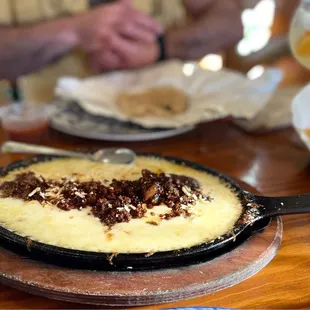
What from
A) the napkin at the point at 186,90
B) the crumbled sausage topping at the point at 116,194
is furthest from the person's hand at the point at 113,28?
the crumbled sausage topping at the point at 116,194

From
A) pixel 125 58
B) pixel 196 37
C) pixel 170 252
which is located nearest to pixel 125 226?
pixel 170 252

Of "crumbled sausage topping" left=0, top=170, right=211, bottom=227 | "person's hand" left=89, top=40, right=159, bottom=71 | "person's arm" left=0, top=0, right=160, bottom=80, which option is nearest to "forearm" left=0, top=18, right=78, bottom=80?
"person's arm" left=0, top=0, right=160, bottom=80

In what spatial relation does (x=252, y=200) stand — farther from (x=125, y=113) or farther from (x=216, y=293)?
(x=125, y=113)

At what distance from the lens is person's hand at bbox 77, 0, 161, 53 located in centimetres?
158

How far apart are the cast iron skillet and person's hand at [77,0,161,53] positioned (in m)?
1.00

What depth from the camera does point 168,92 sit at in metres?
1.37

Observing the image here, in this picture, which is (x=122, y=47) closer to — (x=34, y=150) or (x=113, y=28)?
(x=113, y=28)

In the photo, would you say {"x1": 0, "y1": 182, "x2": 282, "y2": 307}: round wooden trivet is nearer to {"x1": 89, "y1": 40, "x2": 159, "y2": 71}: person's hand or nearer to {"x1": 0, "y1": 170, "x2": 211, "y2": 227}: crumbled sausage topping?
{"x1": 0, "y1": 170, "x2": 211, "y2": 227}: crumbled sausage topping

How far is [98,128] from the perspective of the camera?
1.19m

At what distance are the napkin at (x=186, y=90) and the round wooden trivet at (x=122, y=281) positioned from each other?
0.60 metres

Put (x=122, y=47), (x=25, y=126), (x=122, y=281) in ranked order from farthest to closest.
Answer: (x=122, y=47), (x=25, y=126), (x=122, y=281)

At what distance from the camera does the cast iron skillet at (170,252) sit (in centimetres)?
60

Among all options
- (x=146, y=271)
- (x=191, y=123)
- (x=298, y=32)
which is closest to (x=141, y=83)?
(x=191, y=123)

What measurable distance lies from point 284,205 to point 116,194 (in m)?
0.26
